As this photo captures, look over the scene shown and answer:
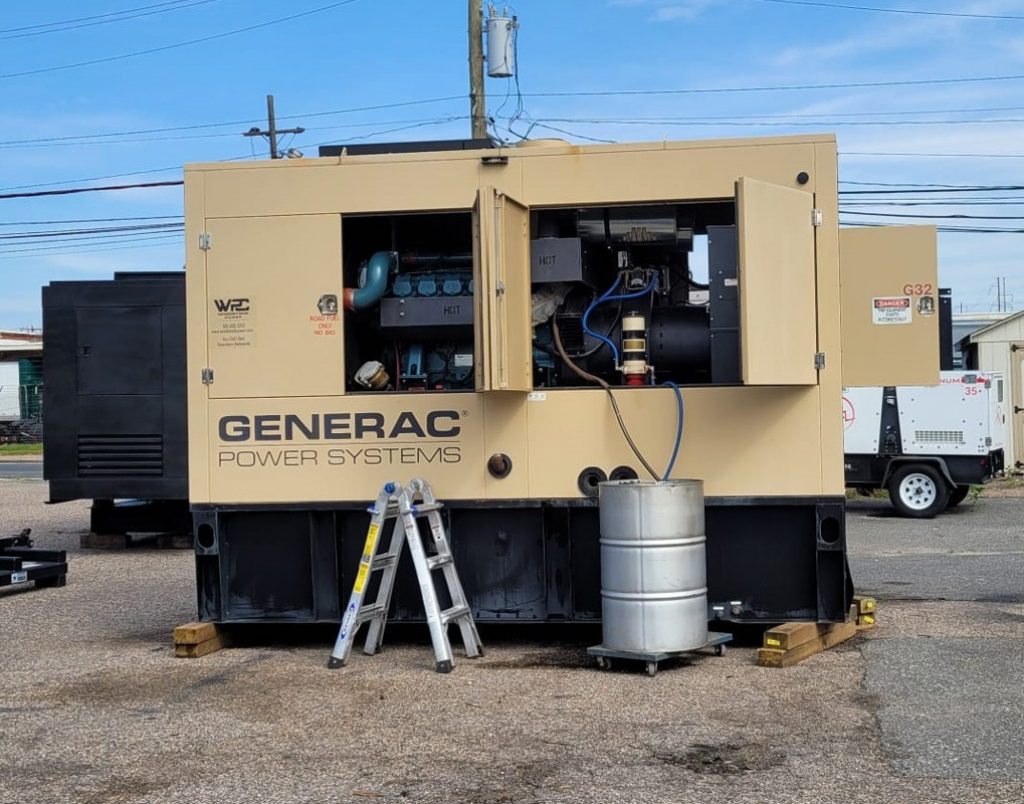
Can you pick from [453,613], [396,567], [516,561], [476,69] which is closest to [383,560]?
[396,567]

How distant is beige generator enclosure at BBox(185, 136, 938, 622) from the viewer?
7.82 metres

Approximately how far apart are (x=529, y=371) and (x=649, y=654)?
1.90m

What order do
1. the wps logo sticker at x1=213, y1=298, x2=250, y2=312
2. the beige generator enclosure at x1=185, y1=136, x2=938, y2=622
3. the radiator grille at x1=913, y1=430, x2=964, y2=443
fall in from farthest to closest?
the radiator grille at x1=913, y1=430, x2=964, y2=443
the wps logo sticker at x1=213, y1=298, x2=250, y2=312
the beige generator enclosure at x1=185, y1=136, x2=938, y2=622

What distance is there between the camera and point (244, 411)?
8.29 m

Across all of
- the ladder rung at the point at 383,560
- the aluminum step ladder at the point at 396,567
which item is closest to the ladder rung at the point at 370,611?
the aluminum step ladder at the point at 396,567

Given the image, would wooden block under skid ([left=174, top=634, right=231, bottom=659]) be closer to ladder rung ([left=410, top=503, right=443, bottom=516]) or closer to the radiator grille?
ladder rung ([left=410, top=503, right=443, bottom=516])

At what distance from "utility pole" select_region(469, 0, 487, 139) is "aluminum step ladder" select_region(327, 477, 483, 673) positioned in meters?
12.3

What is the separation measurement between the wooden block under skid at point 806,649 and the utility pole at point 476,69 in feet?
41.5

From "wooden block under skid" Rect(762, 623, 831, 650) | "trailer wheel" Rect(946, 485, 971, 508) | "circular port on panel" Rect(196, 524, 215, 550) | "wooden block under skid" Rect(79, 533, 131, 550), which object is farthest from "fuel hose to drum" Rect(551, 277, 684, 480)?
"trailer wheel" Rect(946, 485, 971, 508)

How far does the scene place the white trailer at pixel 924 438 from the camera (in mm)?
16781

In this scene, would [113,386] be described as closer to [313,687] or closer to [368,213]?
[368,213]

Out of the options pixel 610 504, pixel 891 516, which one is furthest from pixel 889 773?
pixel 891 516

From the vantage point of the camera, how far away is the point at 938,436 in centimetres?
1697

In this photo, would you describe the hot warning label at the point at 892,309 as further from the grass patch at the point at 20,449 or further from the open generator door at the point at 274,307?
the grass patch at the point at 20,449
